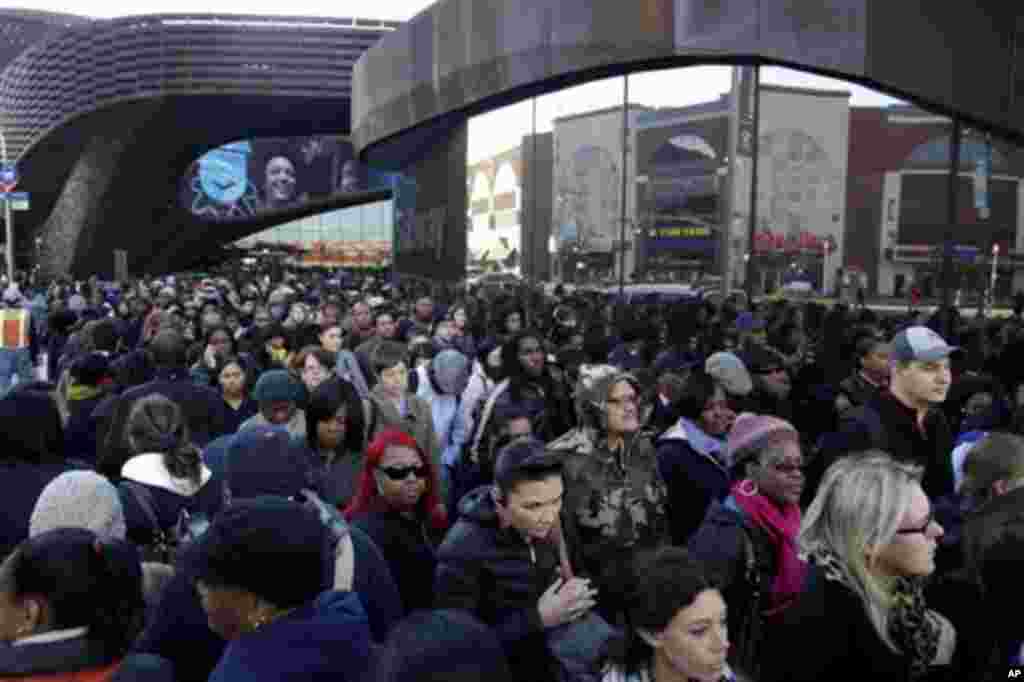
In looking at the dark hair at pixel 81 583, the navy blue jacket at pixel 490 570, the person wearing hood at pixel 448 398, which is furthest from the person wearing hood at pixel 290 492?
the person wearing hood at pixel 448 398

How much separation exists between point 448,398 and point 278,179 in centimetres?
5634

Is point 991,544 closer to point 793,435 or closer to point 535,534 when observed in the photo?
point 793,435

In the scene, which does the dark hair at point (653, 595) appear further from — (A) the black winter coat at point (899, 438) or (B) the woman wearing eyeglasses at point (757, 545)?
(A) the black winter coat at point (899, 438)

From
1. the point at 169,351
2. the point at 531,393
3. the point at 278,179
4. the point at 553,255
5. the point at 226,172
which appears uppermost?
the point at 226,172

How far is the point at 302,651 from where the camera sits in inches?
74.7

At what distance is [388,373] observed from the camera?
534cm

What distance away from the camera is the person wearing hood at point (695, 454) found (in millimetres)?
4035

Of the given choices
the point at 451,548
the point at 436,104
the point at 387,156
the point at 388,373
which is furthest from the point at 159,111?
the point at 451,548

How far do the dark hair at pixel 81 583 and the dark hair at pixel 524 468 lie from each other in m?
1.07

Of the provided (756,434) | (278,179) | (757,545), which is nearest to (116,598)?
(757,545)

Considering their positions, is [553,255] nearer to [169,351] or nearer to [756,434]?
[169,351]

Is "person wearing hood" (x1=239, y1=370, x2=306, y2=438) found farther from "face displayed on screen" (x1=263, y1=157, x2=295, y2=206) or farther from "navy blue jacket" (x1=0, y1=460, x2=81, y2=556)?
"face displayed on screen" (x1=263, y1=157, x2=295, y2=206)

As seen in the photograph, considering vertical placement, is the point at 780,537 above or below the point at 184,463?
below

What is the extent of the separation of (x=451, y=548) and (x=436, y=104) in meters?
12.7
